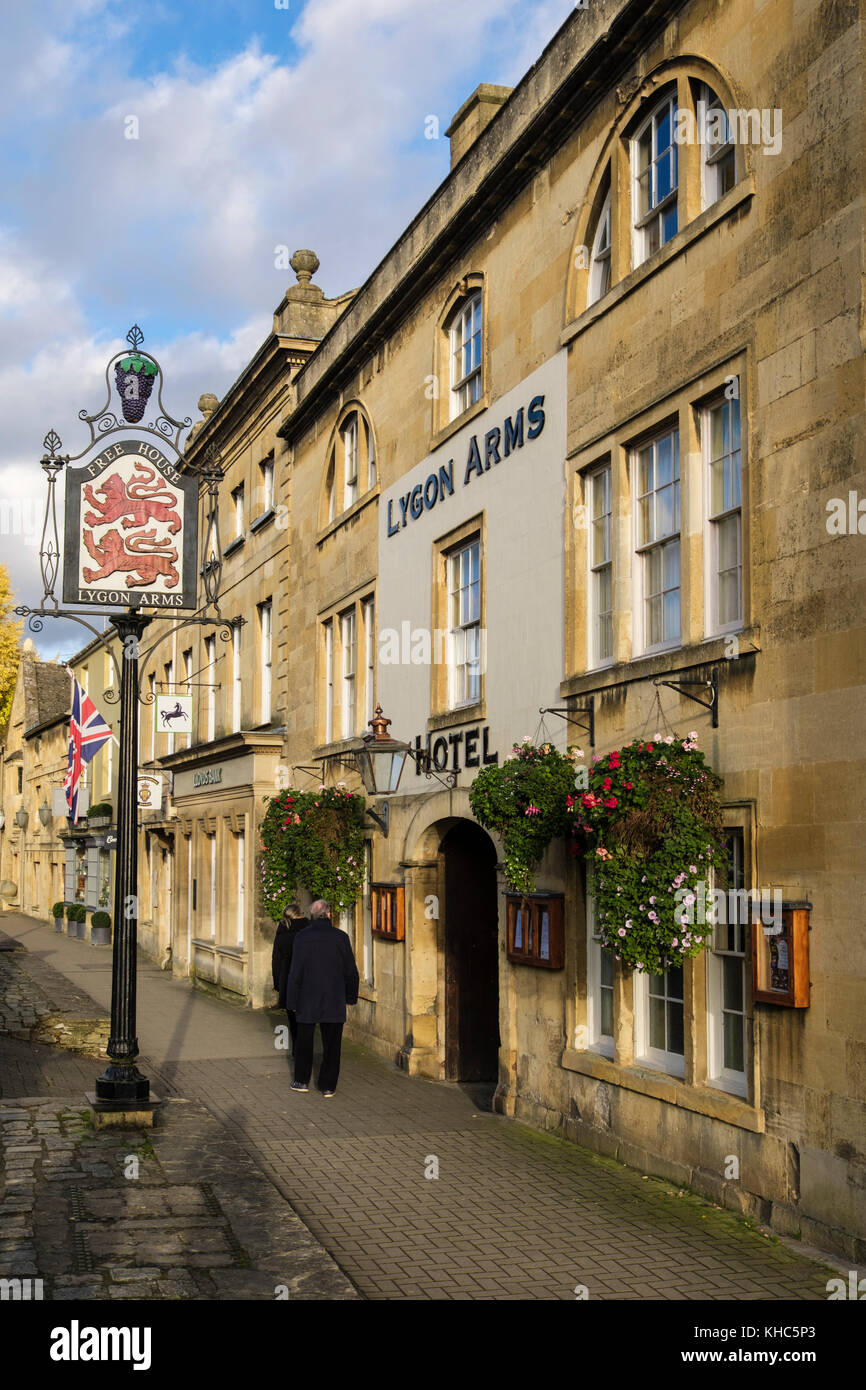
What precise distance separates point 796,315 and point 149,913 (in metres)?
27.1

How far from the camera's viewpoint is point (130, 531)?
482 inches

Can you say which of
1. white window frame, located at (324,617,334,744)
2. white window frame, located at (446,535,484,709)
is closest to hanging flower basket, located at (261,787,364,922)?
white window frame, located at (324,617,334,744)

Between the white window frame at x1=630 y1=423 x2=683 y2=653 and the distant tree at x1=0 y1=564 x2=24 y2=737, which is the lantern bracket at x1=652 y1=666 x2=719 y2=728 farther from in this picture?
the distant tree at x1=0 y1=564 x2=24 y2=737

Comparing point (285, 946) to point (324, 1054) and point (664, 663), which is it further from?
point (664, 663)

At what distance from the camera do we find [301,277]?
2294 cm

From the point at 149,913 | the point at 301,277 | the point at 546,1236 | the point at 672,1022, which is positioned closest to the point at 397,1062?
the point at 672,1022

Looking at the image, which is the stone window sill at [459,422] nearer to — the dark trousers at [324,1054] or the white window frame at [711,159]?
the white window frame at [711,159]

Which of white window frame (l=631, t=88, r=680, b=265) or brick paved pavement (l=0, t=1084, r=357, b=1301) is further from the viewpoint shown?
white window frame (l=631, t=88, r=680, b=265)

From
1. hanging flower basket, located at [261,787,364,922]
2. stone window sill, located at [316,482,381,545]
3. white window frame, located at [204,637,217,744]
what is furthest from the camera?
white window frame, located at [204,637,217,744]

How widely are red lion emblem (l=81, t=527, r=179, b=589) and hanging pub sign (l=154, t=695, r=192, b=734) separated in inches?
525

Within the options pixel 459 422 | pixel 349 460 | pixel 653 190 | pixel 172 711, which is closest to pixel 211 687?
pixel 172 711

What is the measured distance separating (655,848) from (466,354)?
7554 millimetres

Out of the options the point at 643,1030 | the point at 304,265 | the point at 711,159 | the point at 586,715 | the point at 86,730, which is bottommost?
the point at 643,1030

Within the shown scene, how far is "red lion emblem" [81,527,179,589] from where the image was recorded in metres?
12.0
